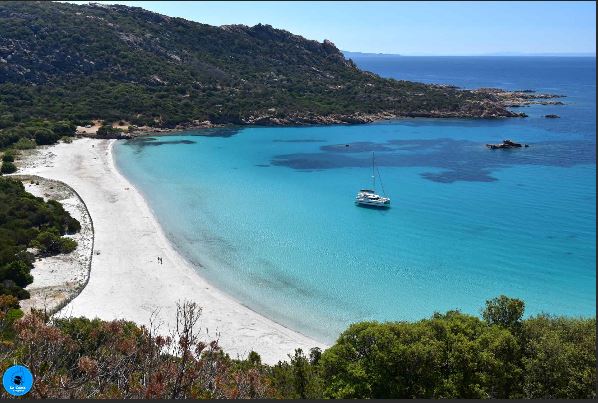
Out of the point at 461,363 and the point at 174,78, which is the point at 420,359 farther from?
the point at 174,78

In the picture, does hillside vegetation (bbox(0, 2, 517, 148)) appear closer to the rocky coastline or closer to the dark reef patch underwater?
the rocky coastline

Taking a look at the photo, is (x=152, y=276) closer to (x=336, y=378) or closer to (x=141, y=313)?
(x=141, y=313)

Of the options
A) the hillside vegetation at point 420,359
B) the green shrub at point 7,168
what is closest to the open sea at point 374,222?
the hillside vegetation at point 420,359

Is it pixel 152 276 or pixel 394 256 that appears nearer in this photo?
pixel 152 276

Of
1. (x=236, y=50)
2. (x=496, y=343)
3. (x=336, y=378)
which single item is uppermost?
(x=236, y=50)

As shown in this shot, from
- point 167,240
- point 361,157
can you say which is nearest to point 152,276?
point 167,240

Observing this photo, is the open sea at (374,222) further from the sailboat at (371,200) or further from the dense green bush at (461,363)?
the dense green bush at (461,363)

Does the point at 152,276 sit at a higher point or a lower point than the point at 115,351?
lower
